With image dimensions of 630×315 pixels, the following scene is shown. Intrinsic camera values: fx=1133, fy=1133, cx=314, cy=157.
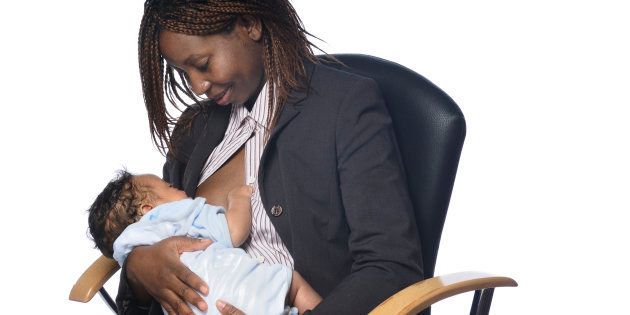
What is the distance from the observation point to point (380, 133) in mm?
2691

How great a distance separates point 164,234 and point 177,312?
20 centimetres

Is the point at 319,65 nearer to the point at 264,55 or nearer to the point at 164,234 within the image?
the point at 264,55

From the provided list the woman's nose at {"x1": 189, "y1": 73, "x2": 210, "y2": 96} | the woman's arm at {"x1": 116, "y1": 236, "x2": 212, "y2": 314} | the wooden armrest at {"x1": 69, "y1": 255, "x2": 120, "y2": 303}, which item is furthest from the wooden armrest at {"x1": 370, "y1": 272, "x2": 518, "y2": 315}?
the wooden armrest at {"x1": 69, "y1": 255, "x2": 120, "y2": 303}

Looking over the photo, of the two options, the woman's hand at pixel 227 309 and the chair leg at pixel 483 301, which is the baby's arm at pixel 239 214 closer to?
the woman's hand at pixel 227 309

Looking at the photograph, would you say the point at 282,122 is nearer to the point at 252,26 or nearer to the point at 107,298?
the point at 252,26

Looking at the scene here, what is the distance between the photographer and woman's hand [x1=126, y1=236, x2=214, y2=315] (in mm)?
2645

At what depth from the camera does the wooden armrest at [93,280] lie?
2889mm

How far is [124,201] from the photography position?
9.21ft

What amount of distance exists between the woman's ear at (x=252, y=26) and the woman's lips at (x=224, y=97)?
14cm

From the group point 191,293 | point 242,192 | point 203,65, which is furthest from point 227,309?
point 203,65

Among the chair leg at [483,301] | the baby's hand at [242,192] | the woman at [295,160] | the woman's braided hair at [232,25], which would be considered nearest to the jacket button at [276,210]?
the woman at [295,160]

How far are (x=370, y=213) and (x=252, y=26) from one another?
21.5 inches

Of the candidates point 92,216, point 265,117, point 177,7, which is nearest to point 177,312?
point 92,216

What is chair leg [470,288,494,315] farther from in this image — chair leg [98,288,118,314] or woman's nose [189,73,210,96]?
chair leg [98,288,118,314]
